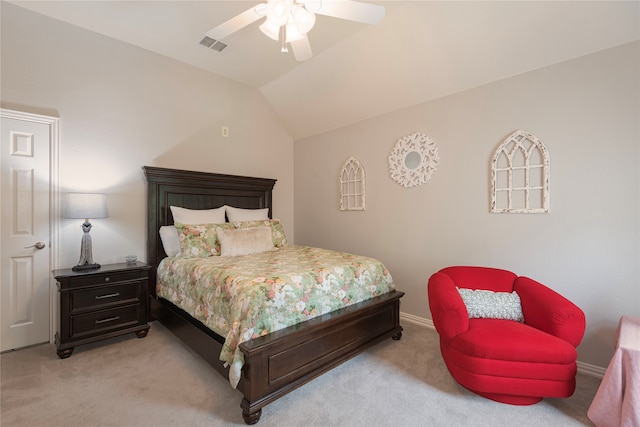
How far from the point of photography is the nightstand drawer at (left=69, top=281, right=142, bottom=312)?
8.50ft

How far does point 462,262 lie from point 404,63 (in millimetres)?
2164

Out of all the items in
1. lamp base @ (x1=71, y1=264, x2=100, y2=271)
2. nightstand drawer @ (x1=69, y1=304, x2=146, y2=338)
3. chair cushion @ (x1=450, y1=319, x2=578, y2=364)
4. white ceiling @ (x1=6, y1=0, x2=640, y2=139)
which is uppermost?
white ceiling @ (x1=6, y1=0, x2=640, y2=139)

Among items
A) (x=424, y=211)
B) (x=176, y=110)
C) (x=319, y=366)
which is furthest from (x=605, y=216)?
(x=176, y=110)

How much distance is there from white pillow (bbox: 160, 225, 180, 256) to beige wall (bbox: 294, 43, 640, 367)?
2301mm

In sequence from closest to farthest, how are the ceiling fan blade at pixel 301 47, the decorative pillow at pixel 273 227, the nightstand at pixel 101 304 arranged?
the ceiling fan blade at pixel 301 47 < the nightstand at pixel 101 304 < the decorative pillow at pixel 273 227

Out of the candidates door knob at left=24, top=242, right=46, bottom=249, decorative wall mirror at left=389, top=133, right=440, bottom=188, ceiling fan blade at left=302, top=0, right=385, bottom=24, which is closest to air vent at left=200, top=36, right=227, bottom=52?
ceiling fan blade at left=302, top=0, right=385, bottom=24

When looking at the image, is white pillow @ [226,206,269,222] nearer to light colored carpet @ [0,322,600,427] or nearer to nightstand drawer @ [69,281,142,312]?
nightstand drawer @ [69,281,142,312]

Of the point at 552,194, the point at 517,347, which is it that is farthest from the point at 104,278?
the point at 552,194

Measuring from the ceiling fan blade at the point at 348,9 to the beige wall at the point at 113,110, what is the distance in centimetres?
254

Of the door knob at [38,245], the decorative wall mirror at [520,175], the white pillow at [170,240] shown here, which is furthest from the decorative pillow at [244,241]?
the decorative wall mirror at [520,175]

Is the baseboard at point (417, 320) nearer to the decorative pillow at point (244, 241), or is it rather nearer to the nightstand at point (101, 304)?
the decorative pillow at point (244, 241)

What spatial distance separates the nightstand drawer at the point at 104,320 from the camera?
2.58m

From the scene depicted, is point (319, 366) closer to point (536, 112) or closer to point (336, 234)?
point (336, 234)

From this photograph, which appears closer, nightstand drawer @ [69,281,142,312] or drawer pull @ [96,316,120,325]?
nightstand drawer @ [69,281,142,312]
